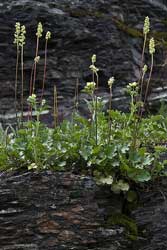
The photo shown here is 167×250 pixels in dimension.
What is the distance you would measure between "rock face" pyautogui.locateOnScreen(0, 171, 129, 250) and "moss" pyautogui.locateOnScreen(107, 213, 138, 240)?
0.17 feet

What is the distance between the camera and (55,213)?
13.0 feet

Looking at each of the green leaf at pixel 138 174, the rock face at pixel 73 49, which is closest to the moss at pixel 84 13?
the rock face at pixel 73 49

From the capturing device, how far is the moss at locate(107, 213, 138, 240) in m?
3.99

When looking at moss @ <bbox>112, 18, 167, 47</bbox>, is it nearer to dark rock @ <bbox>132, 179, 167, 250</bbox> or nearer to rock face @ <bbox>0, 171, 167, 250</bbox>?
dark rock @ <bbox>132, 179, 167, 250</bbox>

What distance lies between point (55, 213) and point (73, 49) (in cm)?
607

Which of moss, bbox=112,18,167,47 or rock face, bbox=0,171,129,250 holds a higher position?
moss, bbox=112,18,167,47

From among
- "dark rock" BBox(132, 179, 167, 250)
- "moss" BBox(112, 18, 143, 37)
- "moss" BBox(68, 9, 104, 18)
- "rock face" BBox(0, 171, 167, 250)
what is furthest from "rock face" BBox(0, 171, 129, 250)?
"moss" BBox(112, 18, 143, 37)

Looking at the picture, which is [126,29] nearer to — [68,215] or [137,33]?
[137,33]

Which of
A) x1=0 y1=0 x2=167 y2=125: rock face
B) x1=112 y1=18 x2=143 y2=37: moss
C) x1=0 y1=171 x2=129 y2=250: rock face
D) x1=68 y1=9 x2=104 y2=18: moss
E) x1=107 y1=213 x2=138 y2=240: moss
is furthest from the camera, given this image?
x1=112 y1=18 x2=143 y2=37: moss

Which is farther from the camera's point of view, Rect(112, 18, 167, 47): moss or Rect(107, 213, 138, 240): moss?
Rect(112, 18, 167, 47): moss

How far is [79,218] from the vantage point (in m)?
3.95

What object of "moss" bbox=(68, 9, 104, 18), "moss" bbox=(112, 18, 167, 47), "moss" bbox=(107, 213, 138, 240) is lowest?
"moss" bbox=(107, 213, 138, 240)

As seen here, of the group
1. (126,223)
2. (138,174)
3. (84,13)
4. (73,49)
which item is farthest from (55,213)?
(84,13)

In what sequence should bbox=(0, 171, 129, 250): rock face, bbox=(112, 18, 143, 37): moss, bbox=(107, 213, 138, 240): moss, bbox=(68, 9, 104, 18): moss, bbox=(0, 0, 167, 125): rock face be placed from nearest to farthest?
bbox=(0, 171, 129, 250): rock face < bbox=(107, 213, 138, 240): moss < bbox=(0, 0, 167, 125): rock face < bbox=(68, 9, 104, 18): moss < bbox=(112, 18, 143, 37): moss
